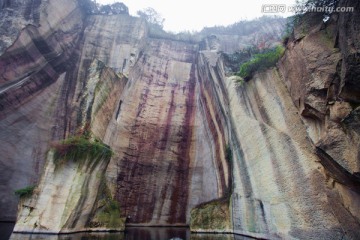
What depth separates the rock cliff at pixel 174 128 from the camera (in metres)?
8.88

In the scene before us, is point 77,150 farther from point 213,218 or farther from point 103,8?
point 103,8

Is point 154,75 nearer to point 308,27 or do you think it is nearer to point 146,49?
point 146,49

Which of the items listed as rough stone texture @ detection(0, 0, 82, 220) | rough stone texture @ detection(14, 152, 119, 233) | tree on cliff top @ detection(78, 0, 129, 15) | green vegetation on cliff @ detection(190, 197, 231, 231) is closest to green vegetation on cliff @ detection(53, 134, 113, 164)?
rough stone texture @ detection(14, 152, 119, 233)

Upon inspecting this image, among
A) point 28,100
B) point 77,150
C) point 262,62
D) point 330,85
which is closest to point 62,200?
point 77,150

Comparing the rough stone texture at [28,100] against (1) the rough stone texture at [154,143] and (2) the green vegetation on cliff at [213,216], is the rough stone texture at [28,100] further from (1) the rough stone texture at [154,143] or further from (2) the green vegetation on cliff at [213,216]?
(2) the green vegetation on cliff at [213,216]

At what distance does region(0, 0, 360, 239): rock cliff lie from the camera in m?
8.88

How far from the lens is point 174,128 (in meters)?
22.6

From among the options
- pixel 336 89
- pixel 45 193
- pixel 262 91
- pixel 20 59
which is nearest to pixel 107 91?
pixel 20 59

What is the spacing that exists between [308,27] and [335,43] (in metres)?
1.74

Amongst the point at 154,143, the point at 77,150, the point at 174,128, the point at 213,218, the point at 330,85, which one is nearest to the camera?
the point at 330,85

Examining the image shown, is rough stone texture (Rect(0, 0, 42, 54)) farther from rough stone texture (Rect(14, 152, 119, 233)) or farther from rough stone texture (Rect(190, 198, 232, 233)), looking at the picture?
rough stone texture (Rect(190, 198, 232, 233))

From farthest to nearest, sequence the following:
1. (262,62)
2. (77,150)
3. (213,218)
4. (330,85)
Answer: (213,218)
(77,150)
(262,62)
(330,85)

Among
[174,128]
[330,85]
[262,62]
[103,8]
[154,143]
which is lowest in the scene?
[330,85]

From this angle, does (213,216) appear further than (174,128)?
No
